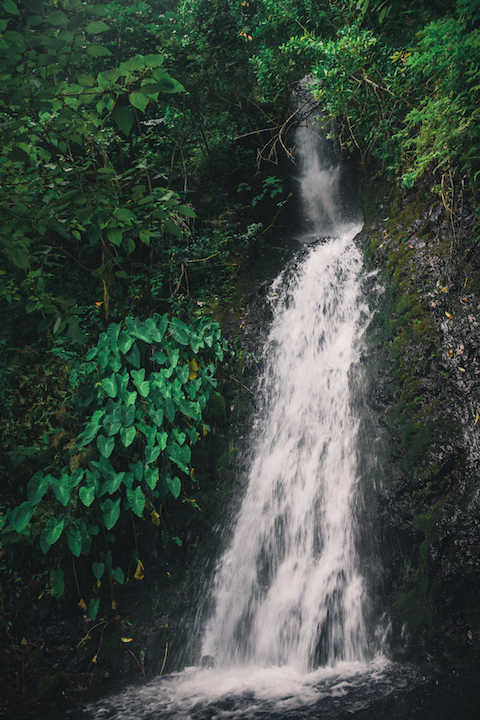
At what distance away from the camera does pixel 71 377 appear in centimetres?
426

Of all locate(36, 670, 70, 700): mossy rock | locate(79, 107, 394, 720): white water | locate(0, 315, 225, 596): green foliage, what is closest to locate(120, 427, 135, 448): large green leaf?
locate(0, 315, 225, 596): green foliage

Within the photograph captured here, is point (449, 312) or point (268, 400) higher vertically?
point (449, 312)

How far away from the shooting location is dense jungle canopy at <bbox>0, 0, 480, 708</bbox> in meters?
2.38

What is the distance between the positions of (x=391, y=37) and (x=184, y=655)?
7474 millimetres

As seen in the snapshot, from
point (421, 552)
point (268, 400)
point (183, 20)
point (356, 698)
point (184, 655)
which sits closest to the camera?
point (356, 698)

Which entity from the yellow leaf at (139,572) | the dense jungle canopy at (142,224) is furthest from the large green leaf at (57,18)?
the yellow leaf at (139,572)

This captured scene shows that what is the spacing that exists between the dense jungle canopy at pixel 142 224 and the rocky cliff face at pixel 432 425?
12 centimetres

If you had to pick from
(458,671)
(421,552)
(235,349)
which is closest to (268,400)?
(235,349)

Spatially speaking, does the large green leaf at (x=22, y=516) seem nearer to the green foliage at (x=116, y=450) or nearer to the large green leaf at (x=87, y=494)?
the green foliage at (x=116, y=450)

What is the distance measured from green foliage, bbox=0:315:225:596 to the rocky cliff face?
2.01 meters

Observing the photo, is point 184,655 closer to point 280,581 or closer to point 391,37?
point 280,581

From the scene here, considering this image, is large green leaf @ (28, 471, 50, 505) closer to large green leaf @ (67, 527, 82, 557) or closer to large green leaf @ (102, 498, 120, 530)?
large green leaf @ (67, 527, 82, 557)

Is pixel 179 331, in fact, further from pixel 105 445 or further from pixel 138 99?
pixel 138 99

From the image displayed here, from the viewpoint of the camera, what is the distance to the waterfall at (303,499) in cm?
366
